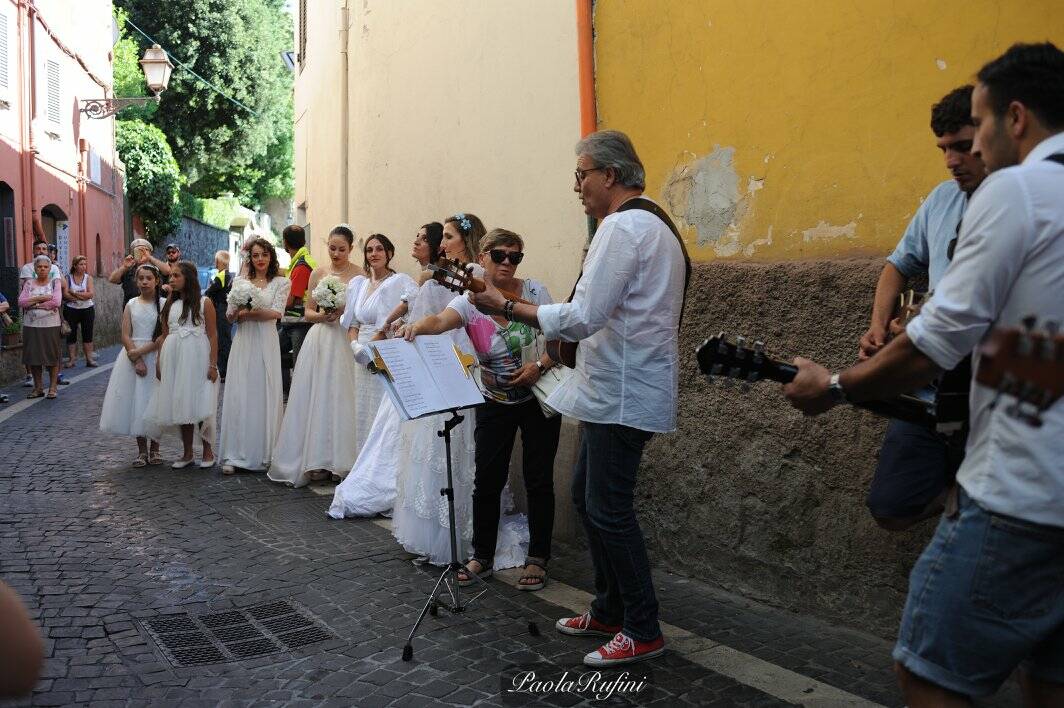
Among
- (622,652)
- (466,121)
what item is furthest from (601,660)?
(466,121)

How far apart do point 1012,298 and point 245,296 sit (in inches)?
282

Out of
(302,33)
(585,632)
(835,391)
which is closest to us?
(835,391)

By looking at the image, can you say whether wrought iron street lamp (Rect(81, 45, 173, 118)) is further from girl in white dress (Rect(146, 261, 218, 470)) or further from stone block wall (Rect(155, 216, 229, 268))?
stone block wall (Rect(155, 216, 229, 268))

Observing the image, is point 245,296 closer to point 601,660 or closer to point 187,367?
point 187,367

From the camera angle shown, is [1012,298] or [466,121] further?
[466,121]

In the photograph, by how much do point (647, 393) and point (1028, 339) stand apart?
86.4 inches

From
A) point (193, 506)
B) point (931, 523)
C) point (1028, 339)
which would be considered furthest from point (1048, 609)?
point (193, 506)

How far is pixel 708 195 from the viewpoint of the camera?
17.2 ft

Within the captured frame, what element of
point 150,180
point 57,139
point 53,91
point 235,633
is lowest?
point 235,633

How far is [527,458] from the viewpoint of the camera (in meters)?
5.29

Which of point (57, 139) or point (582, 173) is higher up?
point (57, 139)

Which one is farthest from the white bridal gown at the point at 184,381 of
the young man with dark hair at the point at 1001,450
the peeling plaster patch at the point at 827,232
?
the young man with dark hair at the point at 1001,450

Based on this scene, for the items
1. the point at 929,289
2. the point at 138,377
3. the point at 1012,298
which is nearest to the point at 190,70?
the point at 138,377

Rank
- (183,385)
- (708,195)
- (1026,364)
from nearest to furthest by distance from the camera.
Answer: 1. (1026,364)
2. (708,195)
3. (183,385)
